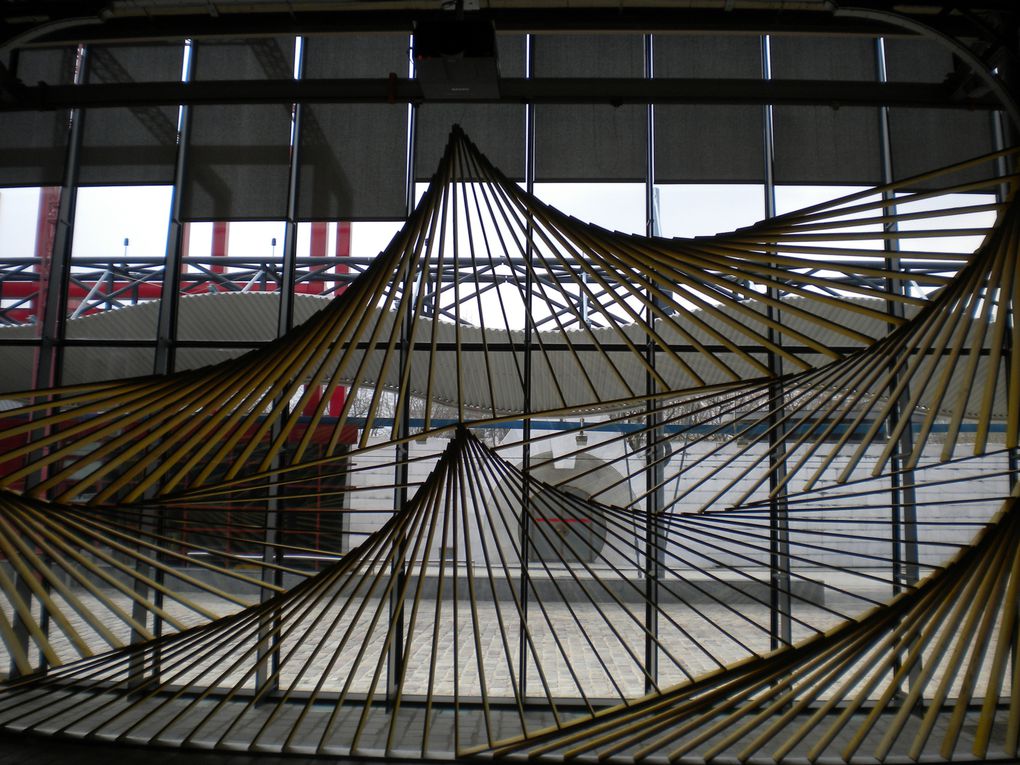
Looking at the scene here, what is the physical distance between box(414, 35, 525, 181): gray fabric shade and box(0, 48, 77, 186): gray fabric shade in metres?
4.39

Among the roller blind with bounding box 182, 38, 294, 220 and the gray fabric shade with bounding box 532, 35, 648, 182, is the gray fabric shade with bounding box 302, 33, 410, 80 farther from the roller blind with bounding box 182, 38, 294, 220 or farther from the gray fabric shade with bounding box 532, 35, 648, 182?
the gray fabric shade with bounding box 532, 35, 648, 182

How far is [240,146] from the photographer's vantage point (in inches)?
400

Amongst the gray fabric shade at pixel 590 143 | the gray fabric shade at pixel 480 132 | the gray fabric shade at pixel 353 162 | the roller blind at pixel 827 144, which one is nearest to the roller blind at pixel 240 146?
the gray fabric shade at pixel 353 162

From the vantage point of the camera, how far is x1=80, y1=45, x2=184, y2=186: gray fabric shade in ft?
33.4

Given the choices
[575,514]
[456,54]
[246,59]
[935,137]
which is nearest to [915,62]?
[935,137]

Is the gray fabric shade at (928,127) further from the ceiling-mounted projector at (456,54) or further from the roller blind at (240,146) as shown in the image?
the roller blind at (240,146)

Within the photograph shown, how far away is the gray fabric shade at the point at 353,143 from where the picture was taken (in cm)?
990

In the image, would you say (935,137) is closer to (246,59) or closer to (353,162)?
(353,162)

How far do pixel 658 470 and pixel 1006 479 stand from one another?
12.2 feet

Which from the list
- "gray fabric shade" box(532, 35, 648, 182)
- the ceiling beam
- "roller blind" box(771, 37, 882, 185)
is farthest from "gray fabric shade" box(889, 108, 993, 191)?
"gray fabric shade" box(532, 35, 648, 182)

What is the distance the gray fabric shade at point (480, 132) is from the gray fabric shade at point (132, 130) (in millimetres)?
2997

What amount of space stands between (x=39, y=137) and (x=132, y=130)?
4.02 ft

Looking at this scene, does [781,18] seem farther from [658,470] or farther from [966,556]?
[966,556]

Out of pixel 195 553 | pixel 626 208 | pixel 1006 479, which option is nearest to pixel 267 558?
pixel 195 553
